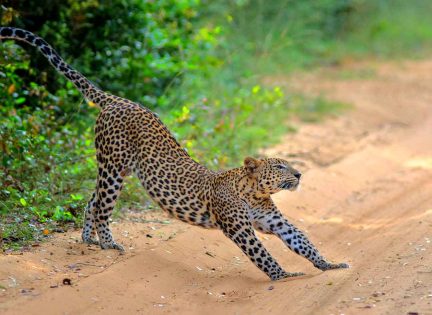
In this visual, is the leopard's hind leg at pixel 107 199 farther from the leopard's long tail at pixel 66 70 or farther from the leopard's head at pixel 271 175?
the leopard's head at pixel 271 175

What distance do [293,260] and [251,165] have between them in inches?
47.9

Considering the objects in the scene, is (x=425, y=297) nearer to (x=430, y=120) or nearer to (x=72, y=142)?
(x=72, y=142)

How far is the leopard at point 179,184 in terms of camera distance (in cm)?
816

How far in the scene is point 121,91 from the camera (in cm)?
1245

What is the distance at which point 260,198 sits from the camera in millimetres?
8352

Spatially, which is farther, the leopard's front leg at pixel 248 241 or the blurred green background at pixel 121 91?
the blurred green background at pixel 121 91

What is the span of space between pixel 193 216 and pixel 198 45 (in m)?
5.84

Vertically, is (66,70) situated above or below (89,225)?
above

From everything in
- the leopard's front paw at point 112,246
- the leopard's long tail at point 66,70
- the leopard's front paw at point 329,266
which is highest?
the leopard's long tail at point 66,70

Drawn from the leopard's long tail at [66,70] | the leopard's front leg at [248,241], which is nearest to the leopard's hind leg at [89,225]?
the leopard's long tail at [66,70]

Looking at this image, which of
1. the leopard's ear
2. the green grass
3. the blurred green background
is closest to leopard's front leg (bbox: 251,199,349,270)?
the leopard's ear

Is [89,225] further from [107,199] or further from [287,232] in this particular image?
[287,232]

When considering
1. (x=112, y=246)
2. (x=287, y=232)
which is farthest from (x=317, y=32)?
(x=112, y=246)

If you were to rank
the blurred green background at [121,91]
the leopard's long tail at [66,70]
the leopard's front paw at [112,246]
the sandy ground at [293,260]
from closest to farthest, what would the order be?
the sandy ground at [293,260] < the leopard's front paw at [112,246] < the leopard's long tail at [66,70] < the blurred green background at [121,91]
